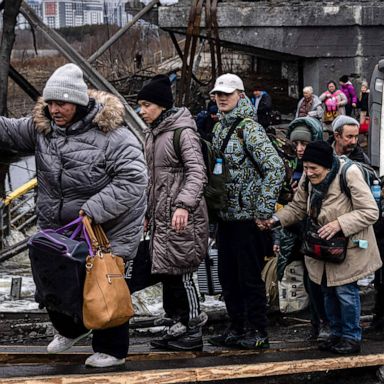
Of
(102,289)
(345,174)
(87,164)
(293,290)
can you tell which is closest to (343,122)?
(345,174)

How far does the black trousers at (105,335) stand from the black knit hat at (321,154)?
152 centimetres

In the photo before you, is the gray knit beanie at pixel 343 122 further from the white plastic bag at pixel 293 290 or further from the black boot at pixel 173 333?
the black boot at pixel 173 333

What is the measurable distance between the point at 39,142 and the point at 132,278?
1.42 meters

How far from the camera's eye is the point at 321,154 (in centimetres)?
607

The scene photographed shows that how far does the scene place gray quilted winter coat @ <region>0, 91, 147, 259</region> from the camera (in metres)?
5.43

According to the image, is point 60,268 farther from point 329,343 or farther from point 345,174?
point 329,343

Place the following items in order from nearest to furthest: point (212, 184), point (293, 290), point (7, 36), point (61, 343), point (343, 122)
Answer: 1. point (61, 343)
2. point (212, 184)
3. point (343, 122)
4. point (293, 290)
5. point (7, 36)

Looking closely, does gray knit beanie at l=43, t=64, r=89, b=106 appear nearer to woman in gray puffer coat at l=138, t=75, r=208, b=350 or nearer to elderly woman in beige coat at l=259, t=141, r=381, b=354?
woman in gray puffer coat at l=138, t=75, r=208, b=350

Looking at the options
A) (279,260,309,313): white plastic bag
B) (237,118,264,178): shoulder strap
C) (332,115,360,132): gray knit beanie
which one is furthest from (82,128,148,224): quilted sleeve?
(279,260,309,313): white plastic bag

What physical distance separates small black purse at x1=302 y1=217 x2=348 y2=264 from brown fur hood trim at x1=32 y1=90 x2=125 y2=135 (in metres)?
1.46

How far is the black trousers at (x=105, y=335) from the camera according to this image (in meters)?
5.61

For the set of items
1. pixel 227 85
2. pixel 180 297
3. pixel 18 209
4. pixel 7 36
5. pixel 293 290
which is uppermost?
pixel 7 36

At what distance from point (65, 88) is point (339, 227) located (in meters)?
1.87

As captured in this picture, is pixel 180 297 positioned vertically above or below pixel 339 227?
below
